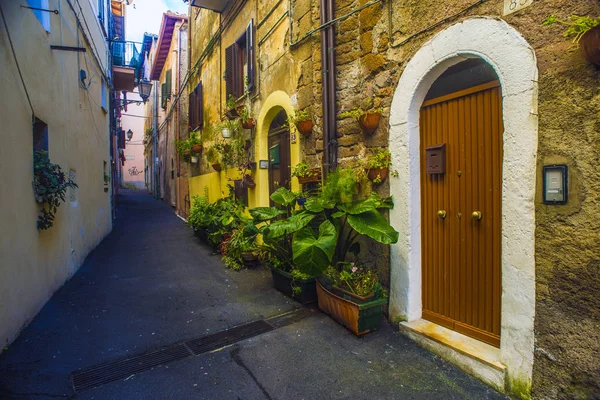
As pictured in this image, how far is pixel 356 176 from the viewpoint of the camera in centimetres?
364

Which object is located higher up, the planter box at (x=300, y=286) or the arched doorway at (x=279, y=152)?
the arched doorway at (x=279, y=152)

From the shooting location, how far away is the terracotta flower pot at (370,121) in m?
Result: 3.44

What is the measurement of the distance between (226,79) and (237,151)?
178 centimetres

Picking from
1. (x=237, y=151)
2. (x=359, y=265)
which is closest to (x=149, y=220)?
(x=237, y=151)

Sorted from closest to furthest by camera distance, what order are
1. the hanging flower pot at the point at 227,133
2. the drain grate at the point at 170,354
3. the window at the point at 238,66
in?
1. the drain grate at the point at 170,354
2. the window at the point at 238,66
3. the hanging flower pot at the point at 227,133

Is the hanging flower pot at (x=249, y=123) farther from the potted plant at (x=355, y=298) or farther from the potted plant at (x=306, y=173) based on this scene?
the potted plant at (x=355, y=298)

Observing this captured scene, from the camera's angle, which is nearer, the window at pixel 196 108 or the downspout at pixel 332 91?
the downspout at pixel 332 91

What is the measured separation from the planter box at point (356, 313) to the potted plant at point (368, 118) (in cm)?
169

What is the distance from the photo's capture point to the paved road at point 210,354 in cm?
241

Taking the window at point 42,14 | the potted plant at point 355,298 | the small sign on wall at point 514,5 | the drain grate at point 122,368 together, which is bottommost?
the drain grate at point 122,368

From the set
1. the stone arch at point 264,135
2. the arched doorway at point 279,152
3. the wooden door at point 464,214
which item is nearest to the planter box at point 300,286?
the wooden door at point 464,214

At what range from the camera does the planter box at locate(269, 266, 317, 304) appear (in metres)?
3.97

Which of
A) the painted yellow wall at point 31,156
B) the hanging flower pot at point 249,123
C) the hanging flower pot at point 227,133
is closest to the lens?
the painted yellow wall at point 31,156

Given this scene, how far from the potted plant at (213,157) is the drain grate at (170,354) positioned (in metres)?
5.18
